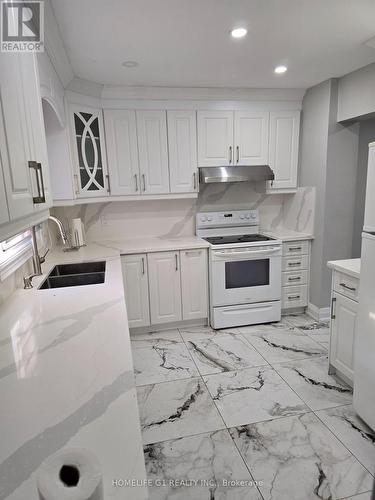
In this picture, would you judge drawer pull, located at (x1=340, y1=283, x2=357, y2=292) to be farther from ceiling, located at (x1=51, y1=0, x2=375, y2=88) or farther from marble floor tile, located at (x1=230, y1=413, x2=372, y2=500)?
ceiling, located at (x1=51, y1=0, x2=375, y2=88)

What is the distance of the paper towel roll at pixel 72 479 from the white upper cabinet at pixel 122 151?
282 cm

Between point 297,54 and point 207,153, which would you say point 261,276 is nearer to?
point 207,153

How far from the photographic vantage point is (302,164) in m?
3.48

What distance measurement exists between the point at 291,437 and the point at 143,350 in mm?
1509

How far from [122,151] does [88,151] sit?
1.07ft

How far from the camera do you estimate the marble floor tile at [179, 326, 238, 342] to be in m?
3.16

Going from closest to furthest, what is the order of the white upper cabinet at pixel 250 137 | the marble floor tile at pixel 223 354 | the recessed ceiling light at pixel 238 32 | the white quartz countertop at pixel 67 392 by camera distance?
the white quartz countertop at pixel 67 392 → the recessed ceiling light at pixel 238 32 → the marble floor tile at pixel 223 354 → the white upper cabinet at pixel 250 137

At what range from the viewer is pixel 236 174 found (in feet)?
10.7

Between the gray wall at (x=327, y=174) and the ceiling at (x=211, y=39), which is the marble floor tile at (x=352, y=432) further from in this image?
the ceiling at (x=211, y=39)

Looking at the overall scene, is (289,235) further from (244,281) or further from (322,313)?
(322,313)

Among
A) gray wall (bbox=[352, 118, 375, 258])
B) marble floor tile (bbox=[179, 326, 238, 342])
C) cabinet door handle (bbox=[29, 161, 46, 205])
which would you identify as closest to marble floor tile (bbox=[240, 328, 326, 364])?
marble floor tile (bbox=[179, 326, 238, 342])

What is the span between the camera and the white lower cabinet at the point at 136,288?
306cm

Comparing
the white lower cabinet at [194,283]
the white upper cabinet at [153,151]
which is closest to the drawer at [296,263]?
the white lower cabinet at [194,283]

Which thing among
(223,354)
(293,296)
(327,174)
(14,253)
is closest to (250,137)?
(327,174)
